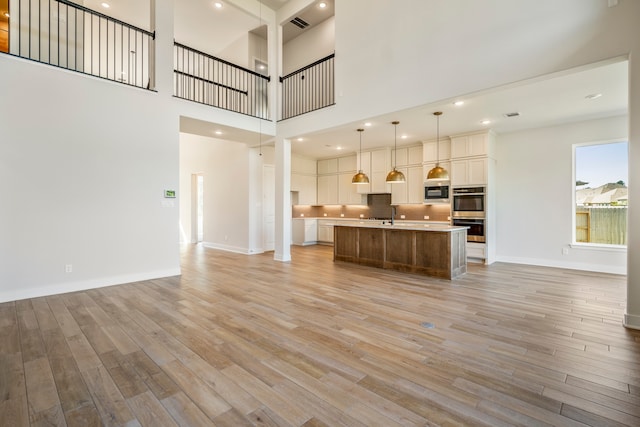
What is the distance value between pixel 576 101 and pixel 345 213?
653cm

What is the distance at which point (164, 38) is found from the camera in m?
5.11

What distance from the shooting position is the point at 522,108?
503 cm

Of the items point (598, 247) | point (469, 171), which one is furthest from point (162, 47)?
point (598, 247)

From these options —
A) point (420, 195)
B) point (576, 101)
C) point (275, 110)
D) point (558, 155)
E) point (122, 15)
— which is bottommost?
point (420, 195)

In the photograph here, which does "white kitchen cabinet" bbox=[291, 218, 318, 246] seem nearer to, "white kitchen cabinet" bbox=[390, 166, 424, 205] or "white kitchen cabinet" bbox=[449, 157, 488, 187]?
"white kitchen cabinet" bbox=[390, 166, 424, 205]

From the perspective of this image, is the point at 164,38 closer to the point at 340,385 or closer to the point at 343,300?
the point at 343,300

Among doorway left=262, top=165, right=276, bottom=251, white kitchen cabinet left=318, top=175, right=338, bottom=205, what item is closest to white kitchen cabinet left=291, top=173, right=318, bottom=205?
white kitchen cabinet left=318, top=175, right=338, bottom=205

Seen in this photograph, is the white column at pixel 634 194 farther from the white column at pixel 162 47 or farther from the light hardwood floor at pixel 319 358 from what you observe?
the white column at pixel 162 47

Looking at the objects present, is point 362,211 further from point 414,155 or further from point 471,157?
point 471,157

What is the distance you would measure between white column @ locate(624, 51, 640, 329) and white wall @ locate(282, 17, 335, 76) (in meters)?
6.32

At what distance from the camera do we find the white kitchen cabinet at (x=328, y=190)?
9875mm

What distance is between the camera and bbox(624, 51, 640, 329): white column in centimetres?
290

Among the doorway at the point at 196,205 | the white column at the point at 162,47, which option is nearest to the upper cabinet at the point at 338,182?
the doorway at the point at 196,205

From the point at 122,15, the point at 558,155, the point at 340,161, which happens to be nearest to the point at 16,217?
the point at 122,15
